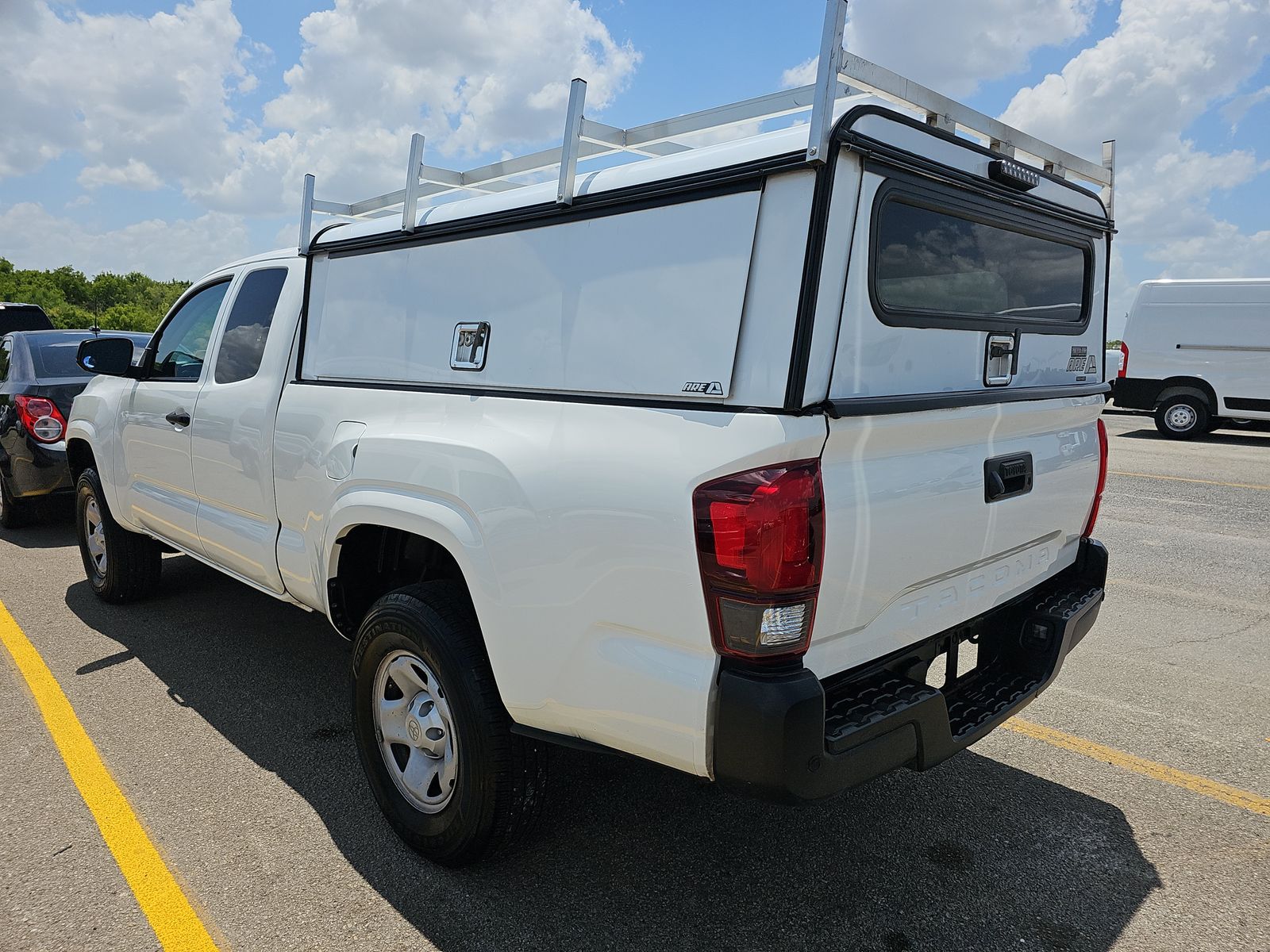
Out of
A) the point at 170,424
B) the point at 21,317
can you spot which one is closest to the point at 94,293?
the point at 21,317

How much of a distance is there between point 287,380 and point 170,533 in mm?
1447

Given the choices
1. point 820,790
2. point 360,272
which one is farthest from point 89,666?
point 820,790

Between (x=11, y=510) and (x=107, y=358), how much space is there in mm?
3976

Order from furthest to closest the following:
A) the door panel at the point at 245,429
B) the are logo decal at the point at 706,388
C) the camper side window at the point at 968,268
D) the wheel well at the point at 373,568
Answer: the door panel at the point at 245,429 < the wheel well at the point at 373,568 < the camper side window at the point at 968,268 < the are logo decal at the point at 706,388

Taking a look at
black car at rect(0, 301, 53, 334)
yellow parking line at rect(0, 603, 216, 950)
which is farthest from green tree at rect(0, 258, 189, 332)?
yellow parking line at rect(0, 603, 216, 950)

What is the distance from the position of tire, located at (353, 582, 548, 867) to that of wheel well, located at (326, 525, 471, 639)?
33cm

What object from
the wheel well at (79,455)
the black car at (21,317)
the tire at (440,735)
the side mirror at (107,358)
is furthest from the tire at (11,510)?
the black car at (21,317)

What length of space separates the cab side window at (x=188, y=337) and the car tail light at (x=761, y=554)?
10.5 ft

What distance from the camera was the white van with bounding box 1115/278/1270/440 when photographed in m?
13.5

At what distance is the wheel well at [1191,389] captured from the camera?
14.1 meters

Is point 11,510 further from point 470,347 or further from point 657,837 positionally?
Result: point 657,837

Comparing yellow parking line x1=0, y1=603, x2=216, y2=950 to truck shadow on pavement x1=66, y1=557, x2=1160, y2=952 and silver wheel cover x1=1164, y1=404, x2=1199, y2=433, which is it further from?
silver wheel cover x1=1164, y1=404, x2=1199, y2=433

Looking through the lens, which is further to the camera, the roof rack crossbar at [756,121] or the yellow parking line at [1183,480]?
the yellow parking line at [1183,480]

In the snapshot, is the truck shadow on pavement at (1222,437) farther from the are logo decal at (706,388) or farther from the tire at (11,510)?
the tire at (11,510)
